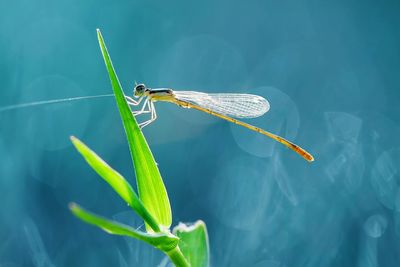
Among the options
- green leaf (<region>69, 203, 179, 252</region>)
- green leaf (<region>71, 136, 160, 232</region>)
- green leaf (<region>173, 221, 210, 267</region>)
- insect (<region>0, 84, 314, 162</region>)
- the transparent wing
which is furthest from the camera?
the transparent wing

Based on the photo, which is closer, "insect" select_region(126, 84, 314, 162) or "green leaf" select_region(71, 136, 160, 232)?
"green leaf" select_region(71, 136, 160, 232)

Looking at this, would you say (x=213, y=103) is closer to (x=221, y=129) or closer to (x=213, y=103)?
(x=213, y=103)

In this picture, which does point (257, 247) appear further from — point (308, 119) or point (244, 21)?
point (244, 21)

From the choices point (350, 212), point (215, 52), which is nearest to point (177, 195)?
point (350, 212)

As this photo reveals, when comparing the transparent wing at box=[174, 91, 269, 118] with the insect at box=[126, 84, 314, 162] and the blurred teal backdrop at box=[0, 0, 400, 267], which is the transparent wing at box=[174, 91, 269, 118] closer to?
the insect at box=[126, 84, 314, 162]

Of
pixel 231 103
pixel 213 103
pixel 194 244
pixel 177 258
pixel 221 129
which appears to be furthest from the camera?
pixel 221 129

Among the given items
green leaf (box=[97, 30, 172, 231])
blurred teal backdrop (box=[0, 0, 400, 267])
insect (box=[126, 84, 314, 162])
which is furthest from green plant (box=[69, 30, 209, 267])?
blurred teal backdrop (box=[0, 0, 400, 267])

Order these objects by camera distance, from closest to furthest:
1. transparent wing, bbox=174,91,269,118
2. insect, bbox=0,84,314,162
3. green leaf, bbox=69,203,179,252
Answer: green leaf, bbox=69,203,179,252 → insect, bbox=0,84,314,162 → transparent wing, bbox=174,91,269,118

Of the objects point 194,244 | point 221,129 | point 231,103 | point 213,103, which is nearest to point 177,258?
point 194,244
